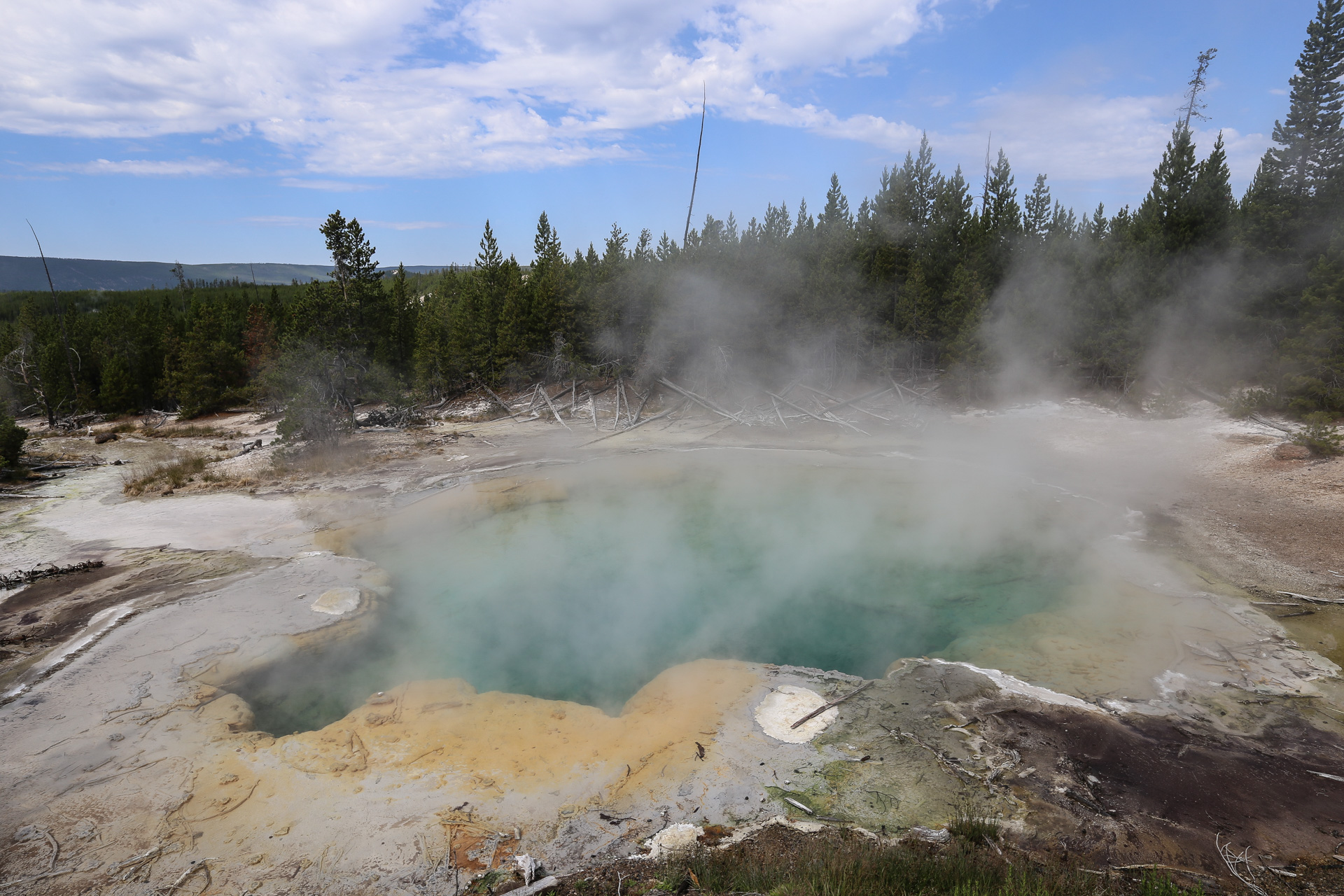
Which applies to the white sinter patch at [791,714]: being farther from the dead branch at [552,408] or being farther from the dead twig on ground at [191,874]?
the dead branch at [552,408]

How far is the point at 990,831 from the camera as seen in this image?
14.1 ft

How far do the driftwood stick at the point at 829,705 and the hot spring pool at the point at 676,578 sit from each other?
2.21ft

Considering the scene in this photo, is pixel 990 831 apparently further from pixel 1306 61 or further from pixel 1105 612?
pixel 1306 61

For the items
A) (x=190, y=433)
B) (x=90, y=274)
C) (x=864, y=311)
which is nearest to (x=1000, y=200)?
(x=864, y=311)

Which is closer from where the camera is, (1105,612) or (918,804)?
(918,804)

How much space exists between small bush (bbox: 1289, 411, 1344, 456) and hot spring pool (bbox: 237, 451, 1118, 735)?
4.99 metres

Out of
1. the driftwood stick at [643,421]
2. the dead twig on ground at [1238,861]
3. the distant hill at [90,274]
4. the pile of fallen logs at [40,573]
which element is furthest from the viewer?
the distant hill at [90,274]

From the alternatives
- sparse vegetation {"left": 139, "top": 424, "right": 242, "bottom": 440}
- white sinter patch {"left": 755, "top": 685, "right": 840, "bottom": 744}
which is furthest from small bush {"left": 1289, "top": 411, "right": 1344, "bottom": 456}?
sparse vegetation {"left": 139, "top": 424, "right": 242, "bottom": 440}

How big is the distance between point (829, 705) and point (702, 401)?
51.8 ft

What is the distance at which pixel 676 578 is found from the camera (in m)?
9.16

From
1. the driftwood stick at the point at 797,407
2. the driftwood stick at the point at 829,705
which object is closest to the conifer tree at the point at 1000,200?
the driftwood stick at the point at 797,407

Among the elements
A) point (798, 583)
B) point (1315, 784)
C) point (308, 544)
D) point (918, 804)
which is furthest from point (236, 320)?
point (1315, 784)

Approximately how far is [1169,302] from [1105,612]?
50.1 feet

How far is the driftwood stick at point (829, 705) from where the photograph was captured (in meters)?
5.62
